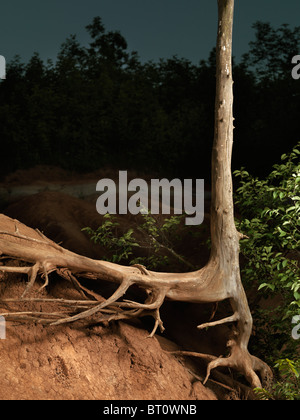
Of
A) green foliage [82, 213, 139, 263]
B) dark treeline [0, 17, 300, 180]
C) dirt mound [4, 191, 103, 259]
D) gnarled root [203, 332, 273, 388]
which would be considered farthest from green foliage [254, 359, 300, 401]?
dark treeline [0, 17, 300, 180]

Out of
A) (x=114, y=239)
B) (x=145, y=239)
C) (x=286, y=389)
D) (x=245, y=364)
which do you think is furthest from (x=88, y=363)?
(x=145, y=239)

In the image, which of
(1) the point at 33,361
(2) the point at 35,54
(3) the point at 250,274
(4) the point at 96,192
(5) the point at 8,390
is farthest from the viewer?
(2) the point at 35,54

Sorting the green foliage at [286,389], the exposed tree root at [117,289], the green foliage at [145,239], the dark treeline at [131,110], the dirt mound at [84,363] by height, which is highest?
the dark treeline at [131,110]

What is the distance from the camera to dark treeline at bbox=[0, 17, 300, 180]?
14.8 meters

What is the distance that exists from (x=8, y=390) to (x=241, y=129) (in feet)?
42.1

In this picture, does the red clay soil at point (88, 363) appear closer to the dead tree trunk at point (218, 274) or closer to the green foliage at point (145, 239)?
the dead tree trunk at point (218, 274)

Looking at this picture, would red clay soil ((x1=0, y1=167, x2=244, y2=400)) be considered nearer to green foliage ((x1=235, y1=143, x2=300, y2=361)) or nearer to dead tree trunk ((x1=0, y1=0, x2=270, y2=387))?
dead tree trunk ((x1=0, y1=0, x2=270, y2=387))

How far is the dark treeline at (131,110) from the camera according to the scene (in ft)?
48.5

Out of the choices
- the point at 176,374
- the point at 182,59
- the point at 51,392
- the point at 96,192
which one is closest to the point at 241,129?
the point at 182,59

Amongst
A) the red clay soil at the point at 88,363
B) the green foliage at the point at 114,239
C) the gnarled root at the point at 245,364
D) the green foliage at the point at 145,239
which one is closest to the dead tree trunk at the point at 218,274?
the gnarled root at the point at 245,364

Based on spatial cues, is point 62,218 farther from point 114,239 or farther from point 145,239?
point 114,239

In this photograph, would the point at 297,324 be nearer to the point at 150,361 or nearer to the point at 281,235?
the point at 281,235

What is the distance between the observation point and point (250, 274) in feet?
17.6

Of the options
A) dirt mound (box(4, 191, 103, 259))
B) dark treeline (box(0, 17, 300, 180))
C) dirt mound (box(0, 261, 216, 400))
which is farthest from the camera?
dark treeline (box(0, 17, 300, 180))
